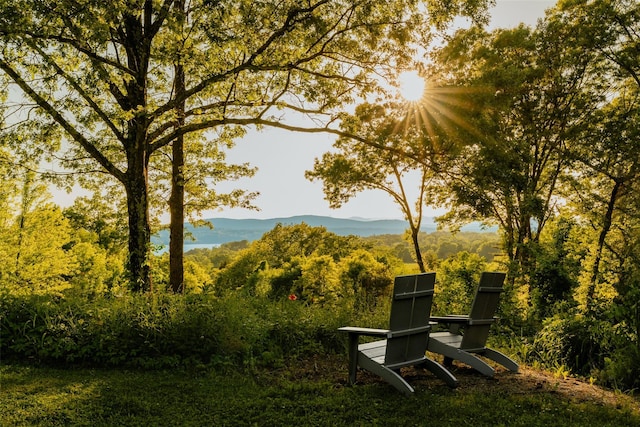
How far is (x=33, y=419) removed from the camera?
3959mm

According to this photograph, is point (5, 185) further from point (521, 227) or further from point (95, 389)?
point (521, 227)

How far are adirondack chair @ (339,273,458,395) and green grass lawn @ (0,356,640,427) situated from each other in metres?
0.17

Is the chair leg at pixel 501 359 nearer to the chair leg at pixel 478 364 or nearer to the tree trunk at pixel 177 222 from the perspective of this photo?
the chair leg at pixel 478 364

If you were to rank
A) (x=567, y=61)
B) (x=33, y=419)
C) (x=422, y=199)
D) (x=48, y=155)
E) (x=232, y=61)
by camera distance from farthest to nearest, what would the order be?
1. (x=422, y=199)
2. (x=567, y=61)
3. (x=48, y=155)
4. (x=232, y=61)
5. (x=33, y=419)

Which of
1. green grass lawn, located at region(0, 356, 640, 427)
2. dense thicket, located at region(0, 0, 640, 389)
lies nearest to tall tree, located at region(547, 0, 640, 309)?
dense thicket, located at region(0, 0, 640, 389)

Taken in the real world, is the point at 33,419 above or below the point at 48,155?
below

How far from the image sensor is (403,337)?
471cm

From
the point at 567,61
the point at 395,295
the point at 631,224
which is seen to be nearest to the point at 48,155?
the point at 395,295

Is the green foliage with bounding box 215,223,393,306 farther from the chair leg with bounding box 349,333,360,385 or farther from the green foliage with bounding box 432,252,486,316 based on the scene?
the chair leg with bounding box 349,333,360,385

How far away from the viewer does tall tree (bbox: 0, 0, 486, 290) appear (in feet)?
24.3

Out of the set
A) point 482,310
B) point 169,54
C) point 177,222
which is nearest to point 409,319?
point 482,310

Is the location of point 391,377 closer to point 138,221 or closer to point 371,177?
point 138,221

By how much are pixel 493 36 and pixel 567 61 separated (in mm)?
2756

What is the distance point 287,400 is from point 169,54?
239 inches
